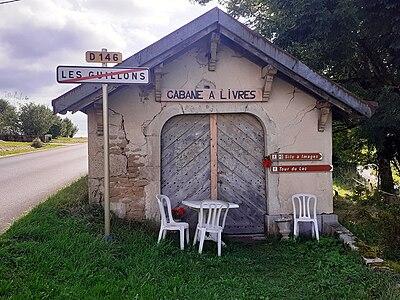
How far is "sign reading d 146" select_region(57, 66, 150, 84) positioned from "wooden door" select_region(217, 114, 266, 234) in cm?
245

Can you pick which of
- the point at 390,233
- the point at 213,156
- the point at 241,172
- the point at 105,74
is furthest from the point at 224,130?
the point at 390,233

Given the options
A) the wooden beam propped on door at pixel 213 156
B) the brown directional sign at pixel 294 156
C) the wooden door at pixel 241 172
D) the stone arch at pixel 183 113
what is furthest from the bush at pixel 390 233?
the wooden beam propped on door at pixel 213 156

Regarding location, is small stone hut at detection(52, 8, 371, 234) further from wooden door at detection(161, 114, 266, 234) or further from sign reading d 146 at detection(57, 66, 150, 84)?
sign reading d 146 at detection(57, 66, 150, 84)

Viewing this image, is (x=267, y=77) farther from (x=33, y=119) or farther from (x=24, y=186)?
(x=33, y=119)

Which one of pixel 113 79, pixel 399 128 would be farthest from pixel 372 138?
pixel 113 79

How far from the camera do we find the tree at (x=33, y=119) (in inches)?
2014

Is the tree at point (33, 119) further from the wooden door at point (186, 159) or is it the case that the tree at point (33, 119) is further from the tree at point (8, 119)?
the wooden door at point (186, 159)

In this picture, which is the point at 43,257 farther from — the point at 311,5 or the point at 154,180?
the point at 311,5

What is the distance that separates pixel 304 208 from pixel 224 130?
211cm

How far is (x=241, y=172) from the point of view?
27.9ft

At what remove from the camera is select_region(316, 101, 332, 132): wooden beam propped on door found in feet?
27.2

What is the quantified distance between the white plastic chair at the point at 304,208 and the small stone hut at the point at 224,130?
0.56 ft

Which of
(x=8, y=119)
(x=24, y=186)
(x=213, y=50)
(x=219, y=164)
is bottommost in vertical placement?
(x=24, y=186)

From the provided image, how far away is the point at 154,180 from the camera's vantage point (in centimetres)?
805
